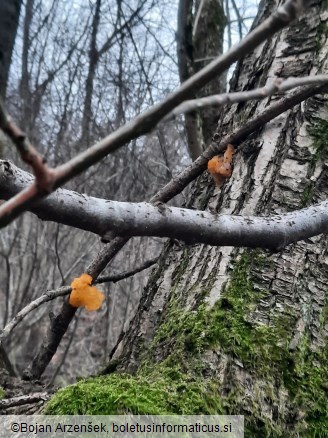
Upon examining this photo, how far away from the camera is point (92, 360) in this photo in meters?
7.43

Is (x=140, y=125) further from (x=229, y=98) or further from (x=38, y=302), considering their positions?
(x=38, y=302)

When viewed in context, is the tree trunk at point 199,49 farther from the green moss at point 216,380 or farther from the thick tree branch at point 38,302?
the green moss at point 216,380

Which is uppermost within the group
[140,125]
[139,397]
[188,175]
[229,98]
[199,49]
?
[199,49]

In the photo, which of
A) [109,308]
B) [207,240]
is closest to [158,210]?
[207,240]

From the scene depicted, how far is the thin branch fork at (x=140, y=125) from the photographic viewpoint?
58 centimetres

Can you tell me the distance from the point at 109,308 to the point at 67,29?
11.4 ft

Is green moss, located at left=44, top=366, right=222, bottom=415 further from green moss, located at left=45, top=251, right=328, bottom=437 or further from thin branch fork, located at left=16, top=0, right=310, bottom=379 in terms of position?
thin branch fork, located at left=16, top=0, right=310, bottom=379

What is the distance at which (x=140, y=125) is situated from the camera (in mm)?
620

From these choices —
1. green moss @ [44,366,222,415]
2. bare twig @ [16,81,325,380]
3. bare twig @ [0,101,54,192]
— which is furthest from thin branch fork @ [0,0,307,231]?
bare twig @ [16,81,325,380]

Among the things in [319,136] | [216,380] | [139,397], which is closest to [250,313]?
[216,380]

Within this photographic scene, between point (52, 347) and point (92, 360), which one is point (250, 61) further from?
point (92, 360)

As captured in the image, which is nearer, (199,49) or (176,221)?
(176,221)

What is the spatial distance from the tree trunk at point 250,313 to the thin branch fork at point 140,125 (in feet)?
2.12

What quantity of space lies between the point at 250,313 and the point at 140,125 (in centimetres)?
84
